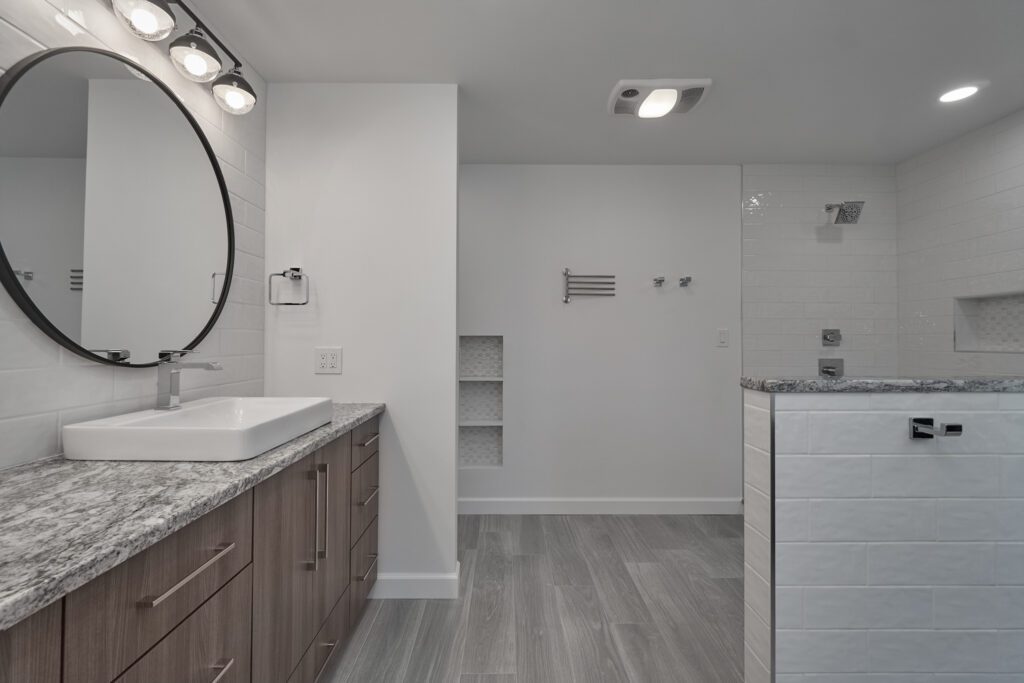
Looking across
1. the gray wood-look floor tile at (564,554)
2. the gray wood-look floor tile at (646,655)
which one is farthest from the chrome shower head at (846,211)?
the gray wood-look floor tile at (646,655)

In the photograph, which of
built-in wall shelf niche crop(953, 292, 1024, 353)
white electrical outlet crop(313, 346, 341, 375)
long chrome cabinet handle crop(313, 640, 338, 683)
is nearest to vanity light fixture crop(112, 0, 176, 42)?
white electrical outlet crop(313, 346, 341, 375)

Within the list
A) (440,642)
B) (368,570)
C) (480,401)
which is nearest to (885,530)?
(440,642)

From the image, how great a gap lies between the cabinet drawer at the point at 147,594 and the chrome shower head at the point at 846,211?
3766mm

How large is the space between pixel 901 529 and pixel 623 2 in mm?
1940

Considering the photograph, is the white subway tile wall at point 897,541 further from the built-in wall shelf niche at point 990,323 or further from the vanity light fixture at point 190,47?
the vanity light fixture at point 190,47

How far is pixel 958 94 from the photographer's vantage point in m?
2.36

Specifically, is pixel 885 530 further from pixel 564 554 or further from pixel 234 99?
pixel 234 99

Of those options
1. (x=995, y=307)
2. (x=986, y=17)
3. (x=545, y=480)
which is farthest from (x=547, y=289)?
(x=995, y=307)

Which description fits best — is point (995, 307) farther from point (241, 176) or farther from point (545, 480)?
point (241, 176)

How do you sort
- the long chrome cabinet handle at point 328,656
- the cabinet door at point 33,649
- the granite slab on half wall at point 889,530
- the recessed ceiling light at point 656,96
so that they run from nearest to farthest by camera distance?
the cabinet door at point 33,649, the granite slab on half wall at point 889,530, the long chrome cabinet handle at point 328,656, the recessed ceiling light at point 656,96

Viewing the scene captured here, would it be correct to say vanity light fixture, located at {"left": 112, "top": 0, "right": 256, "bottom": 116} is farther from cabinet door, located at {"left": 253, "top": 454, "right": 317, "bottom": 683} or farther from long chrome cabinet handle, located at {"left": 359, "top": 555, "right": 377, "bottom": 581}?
long chrome cabinet handle, located at {"left": 359, "top": 555, "right": 377, "bottom": 581}

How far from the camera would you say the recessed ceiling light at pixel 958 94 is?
7.55 ft

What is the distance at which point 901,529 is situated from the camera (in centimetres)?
131

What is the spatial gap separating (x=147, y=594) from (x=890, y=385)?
1.81 m
